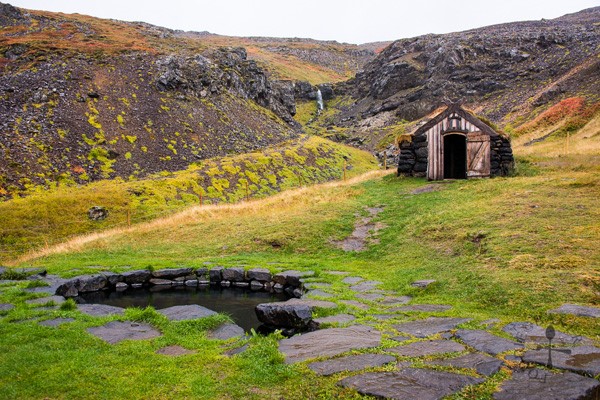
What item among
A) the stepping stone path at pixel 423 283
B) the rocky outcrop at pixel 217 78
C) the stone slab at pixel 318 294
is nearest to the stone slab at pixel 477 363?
the stepping stone path at pixel 423 283

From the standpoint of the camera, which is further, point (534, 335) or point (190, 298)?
point (190, 298)

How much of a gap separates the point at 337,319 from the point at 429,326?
172cm

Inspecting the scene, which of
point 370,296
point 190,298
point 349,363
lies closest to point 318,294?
point 370,296

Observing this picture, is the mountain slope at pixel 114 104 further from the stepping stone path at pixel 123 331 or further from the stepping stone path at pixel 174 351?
the stepping stone path at pixel 174 351

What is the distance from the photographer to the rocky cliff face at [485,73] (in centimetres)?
5627

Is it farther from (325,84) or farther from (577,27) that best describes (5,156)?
(577,27)

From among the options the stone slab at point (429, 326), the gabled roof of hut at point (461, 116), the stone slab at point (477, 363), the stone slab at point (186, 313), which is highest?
the gabled roof of hut at point (461, 116)

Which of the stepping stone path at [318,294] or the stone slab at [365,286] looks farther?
the stone slab at [365,286]

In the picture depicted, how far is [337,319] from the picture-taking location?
26.9ft

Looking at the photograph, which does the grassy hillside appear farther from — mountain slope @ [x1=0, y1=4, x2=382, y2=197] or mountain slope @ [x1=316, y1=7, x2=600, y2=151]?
mountain slope @ [x1=316, y1=7, x2=600, y2=151]

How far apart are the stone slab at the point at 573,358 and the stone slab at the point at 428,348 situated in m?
0.88

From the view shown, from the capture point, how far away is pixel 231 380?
215 inches

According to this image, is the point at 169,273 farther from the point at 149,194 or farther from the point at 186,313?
the point at 149,194

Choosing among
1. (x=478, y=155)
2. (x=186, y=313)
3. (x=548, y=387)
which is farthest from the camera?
(x=478, y=155)
